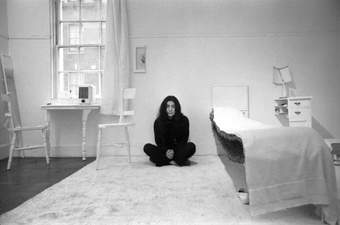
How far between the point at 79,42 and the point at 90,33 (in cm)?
23

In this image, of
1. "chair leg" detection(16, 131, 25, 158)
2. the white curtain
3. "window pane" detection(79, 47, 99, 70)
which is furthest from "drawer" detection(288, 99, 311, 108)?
"chair leg" detection(16, 131, 25, 158)

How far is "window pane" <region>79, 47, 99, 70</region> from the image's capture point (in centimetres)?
438

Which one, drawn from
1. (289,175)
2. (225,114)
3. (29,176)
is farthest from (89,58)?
(289,175)

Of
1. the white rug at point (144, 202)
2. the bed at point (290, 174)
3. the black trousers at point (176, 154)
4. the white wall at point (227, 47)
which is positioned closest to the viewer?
the bed at point (290, 174)

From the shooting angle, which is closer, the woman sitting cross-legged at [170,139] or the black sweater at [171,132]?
the woman sitting cross-legged at [170,139]

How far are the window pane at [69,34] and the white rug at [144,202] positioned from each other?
2420mm

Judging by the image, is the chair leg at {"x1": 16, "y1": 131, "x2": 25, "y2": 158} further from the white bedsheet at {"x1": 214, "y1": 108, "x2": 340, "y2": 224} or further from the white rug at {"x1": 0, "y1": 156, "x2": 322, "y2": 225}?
the white bedsheet at {"x1": 214, "y1": 108, "x2": 340, "y2": 224}

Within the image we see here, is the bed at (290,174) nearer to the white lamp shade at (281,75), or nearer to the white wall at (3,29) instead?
the white lamp shade at (281,75)

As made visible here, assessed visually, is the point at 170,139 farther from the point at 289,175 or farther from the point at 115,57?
the point at 289,175


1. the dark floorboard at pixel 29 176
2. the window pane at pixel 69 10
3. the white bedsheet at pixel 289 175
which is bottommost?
the dark floorboard at pixel 29 176

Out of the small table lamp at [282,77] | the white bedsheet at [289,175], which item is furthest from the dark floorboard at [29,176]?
the small table lamp at [282,77]

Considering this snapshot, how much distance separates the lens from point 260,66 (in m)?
4.18

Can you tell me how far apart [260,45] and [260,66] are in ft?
1.08

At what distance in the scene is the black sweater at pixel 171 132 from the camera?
3572mm
